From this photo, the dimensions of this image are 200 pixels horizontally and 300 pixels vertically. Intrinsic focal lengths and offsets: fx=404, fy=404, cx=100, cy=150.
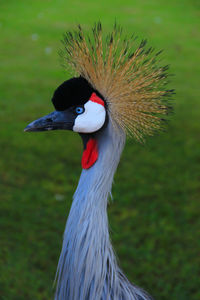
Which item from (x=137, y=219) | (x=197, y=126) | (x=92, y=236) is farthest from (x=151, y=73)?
Result: (x=197, y=126)

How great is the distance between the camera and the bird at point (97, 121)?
1.33 metres

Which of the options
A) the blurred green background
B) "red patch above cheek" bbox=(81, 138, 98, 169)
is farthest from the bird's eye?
the blurred green background

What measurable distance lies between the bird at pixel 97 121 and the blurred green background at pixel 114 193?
0.96 m

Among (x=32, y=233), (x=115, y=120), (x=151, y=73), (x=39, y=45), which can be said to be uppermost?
(x=39, y=45)

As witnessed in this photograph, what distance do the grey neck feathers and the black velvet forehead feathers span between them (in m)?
0.13

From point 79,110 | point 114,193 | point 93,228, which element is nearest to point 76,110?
point 79,110

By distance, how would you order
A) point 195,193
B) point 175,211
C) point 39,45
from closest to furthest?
1. point 175,211
2. point 195,193
3. point 39,45

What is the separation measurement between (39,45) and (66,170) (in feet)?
10.9

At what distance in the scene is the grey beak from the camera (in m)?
1.34

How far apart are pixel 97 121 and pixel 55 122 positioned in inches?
5.8

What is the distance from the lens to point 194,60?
575 centimetres

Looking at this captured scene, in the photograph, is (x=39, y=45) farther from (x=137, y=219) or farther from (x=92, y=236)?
(x=92, y=236)

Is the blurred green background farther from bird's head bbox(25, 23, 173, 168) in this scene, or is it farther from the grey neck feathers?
bird's head bbox(25, 23, 173, 168)

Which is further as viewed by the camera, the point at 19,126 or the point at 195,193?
the point at 19,126
